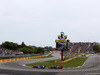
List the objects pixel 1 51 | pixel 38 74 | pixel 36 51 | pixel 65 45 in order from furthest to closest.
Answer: pixel 36 51 → pixel 1 51 → pixel 65 45 → pixel 38 74

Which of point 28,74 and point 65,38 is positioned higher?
point 65,38

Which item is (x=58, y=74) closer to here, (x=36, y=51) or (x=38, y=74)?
(x=38, y=74)

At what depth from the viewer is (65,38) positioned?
205 feet

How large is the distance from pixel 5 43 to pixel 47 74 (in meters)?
138

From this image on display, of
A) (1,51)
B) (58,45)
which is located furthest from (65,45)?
(1,51)

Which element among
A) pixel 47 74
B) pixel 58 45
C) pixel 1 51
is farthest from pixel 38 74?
pixel 1 51

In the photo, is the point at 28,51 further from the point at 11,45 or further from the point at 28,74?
the point at 28,74

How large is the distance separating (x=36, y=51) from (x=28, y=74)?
158832 mm

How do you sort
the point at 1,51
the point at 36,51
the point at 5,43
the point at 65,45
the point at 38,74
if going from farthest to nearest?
the point at 36,51, the point at 5,43, the point at 1,51, the point at 65,45, the point at 38,74

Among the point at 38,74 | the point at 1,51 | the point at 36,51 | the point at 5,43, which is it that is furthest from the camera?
the point at 36,51

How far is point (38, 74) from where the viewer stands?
80.2 ft

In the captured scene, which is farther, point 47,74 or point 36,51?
point 36,51

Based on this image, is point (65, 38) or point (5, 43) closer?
point (65, 38)

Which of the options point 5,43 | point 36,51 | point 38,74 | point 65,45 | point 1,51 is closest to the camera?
point 38,74
